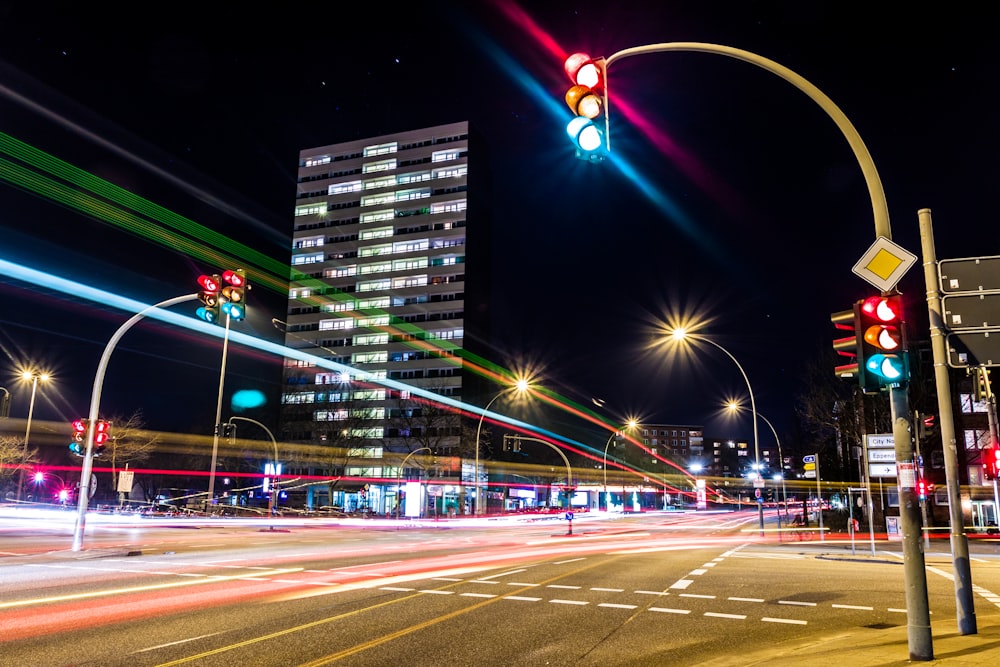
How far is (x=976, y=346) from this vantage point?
25.8 feet

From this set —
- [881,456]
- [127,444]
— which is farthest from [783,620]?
[127,444]

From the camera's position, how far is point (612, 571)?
57.7ft

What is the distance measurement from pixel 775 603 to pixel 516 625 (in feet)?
17.2

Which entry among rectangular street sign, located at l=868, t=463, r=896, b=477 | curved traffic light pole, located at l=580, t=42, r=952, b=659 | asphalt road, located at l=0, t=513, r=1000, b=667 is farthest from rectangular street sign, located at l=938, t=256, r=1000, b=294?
rectangular street sign, located at l=868, t=463, r=896, b=477

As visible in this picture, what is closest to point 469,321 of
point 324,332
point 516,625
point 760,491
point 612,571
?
point 324,332

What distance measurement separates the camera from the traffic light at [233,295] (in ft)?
50.3

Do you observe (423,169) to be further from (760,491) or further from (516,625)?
(516,625)

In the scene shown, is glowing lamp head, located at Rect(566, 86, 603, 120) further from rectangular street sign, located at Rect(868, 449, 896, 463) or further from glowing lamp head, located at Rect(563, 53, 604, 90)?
rectangular street sign, located at Rect(868, 449, 896, 463)

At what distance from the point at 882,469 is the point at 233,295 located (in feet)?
44.6

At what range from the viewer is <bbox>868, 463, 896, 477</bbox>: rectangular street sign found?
12077 mm

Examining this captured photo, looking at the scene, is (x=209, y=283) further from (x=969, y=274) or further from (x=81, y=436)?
(x=969, y=274)

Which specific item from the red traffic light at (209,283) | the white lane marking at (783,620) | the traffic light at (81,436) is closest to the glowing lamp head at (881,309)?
the white lane marking at (783,620)

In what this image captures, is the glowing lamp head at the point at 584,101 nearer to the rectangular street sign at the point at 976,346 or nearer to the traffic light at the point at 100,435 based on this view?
the rectangular street sign at the point at 976,346

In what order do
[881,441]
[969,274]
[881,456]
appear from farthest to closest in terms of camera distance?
[881,441] < [881,456] < [969,274]
